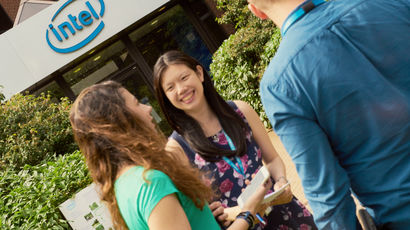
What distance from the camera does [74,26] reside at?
9.62 metres

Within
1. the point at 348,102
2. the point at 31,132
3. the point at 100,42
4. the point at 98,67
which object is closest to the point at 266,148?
the point at 348,102

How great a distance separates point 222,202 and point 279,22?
120 centimetres

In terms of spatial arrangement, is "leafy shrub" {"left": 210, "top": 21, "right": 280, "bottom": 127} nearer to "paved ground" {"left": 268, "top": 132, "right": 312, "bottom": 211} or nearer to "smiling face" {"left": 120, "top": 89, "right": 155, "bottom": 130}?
"paved ground" {"left": 268, "top": 132, "right": 312, "bottom": 211}

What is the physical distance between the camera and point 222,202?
6.98 ft

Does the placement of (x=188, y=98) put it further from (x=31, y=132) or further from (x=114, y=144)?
(x=31, y=132)

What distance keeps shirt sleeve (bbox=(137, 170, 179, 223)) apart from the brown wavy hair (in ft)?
0.28

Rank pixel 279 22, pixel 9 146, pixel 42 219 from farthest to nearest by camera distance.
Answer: pixel 9 146
pixel 42 219
pixel 279 22

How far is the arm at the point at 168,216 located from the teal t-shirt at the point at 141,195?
0.02 meters

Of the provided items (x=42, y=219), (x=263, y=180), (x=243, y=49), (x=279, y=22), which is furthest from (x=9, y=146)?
(x=279, y=22)

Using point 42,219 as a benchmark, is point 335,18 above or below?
above

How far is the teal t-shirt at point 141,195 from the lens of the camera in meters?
1.36

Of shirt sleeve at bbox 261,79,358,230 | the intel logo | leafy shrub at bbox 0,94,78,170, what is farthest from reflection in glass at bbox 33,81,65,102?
shirt sleeve at bbox 261,79,358,230

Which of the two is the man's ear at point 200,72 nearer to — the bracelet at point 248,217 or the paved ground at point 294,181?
the bracelet at point 248,217

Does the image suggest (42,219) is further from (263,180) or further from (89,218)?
(263,180)
